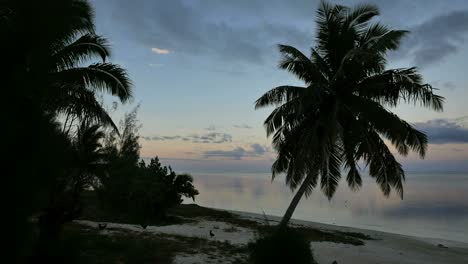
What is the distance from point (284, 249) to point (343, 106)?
21.4ft

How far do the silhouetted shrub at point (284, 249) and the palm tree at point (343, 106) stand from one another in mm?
4328

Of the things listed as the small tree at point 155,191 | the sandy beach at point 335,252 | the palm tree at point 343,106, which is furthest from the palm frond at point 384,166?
the small tree at point 155,191

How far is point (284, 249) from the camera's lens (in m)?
6.68

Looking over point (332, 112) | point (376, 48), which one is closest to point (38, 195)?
point (332, 112)

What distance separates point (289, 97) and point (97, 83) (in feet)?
19.5

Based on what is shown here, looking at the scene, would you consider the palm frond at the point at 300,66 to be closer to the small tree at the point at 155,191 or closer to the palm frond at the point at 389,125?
the palm frond at the point at 389,125

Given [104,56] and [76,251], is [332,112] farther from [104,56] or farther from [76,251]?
[76,251]

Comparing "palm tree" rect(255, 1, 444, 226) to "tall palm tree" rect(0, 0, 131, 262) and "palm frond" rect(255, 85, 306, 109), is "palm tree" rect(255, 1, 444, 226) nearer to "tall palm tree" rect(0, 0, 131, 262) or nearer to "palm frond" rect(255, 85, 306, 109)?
"palm frond" rect(255, 85, 306, 109)

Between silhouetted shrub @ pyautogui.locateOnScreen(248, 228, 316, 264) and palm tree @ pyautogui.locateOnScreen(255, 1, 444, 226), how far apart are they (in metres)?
4.33

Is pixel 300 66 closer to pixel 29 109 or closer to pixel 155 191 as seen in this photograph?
pixel 155 191

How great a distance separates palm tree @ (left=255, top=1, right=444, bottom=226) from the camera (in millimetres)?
11578

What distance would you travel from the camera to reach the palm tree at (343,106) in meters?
11.6

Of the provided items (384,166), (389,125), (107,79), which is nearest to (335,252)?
(384,166)

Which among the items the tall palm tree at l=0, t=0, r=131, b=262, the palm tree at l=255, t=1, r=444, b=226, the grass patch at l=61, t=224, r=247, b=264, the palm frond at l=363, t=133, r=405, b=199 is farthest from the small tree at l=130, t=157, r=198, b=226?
the tall palm tree at l=0, t=0, r=131, b=262
